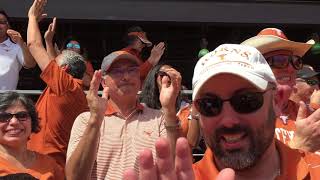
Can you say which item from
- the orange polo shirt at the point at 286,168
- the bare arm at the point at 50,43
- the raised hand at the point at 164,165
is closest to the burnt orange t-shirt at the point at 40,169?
the bare arm at the point at 50,43

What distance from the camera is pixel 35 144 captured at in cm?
370

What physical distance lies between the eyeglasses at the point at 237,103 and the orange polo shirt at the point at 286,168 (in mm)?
213

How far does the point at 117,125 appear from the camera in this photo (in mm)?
3184

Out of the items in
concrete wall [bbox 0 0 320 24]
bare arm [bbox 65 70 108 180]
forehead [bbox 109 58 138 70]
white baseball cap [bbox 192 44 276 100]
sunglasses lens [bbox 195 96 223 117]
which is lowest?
bare arm [bbox 65 70 108 180]

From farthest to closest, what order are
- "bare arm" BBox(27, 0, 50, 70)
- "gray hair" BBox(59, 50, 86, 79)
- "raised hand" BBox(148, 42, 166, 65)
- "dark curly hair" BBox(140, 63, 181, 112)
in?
"raised hand" BBox(148, 42, 166, 65) → "gray hair" BBox(59, 50, 86, 79) → "dark curly hair" BBox(140, 63, 181, 112) → "bare arm" BBox(27, 0, 50, 70)

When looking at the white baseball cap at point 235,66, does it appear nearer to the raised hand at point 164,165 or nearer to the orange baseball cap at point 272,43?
the raised hand at point 164,165

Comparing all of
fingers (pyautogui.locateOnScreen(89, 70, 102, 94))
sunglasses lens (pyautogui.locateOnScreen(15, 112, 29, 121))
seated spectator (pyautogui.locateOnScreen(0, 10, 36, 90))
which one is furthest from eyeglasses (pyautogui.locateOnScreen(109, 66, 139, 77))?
seated spectator (pyautogui.locateOnScreen(0, 10, 36, 90))

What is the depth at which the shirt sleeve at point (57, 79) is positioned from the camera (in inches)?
139

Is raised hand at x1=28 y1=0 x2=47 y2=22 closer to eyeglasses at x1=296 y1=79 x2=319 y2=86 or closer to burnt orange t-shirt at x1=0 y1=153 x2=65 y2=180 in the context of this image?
burnt orange t-shirt at x1=0 y1=153 x2=65 y2=180

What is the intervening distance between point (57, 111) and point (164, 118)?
981 millimetres

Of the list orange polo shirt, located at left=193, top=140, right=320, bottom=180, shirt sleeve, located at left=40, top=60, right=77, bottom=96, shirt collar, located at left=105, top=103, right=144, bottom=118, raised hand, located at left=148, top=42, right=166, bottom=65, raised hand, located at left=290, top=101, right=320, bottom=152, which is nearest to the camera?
orange polo shirt, located at left=193, top=140, right=320, bottom=180

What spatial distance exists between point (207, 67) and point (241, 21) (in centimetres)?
583

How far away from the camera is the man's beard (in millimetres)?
1598

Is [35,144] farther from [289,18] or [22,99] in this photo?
[289,18]
